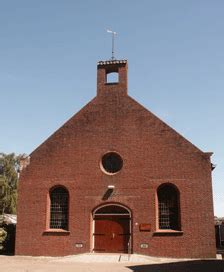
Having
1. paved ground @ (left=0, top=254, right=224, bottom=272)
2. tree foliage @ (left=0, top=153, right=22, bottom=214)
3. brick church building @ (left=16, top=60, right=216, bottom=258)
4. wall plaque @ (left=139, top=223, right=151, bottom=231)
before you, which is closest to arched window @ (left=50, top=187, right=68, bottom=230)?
brick church building @ (left=16, top=60, right=216, bottom=258)

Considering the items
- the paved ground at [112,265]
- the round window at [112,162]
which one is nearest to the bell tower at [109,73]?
the round window at [112,162]

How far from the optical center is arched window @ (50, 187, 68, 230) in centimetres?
2394

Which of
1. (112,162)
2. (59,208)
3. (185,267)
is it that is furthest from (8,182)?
(185,267)

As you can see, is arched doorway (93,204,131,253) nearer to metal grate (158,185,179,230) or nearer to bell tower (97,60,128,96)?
metal grate (158,185,179,230)

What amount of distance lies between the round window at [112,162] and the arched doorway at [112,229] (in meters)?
2.23

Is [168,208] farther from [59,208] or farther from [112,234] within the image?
[59,208]

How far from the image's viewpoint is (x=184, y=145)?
23234mm

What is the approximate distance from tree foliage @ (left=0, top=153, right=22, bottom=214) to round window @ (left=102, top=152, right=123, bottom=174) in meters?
27.8

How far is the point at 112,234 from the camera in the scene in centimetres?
2330

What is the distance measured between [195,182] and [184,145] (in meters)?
2.31

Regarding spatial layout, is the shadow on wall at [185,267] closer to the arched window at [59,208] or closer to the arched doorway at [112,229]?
the arched doorway at [112,229]

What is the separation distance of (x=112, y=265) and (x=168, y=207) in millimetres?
5673

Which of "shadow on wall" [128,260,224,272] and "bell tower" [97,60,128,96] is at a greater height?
"bell tower" [97,60,128,96]

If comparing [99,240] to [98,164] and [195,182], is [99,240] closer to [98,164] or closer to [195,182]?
[98,164]
